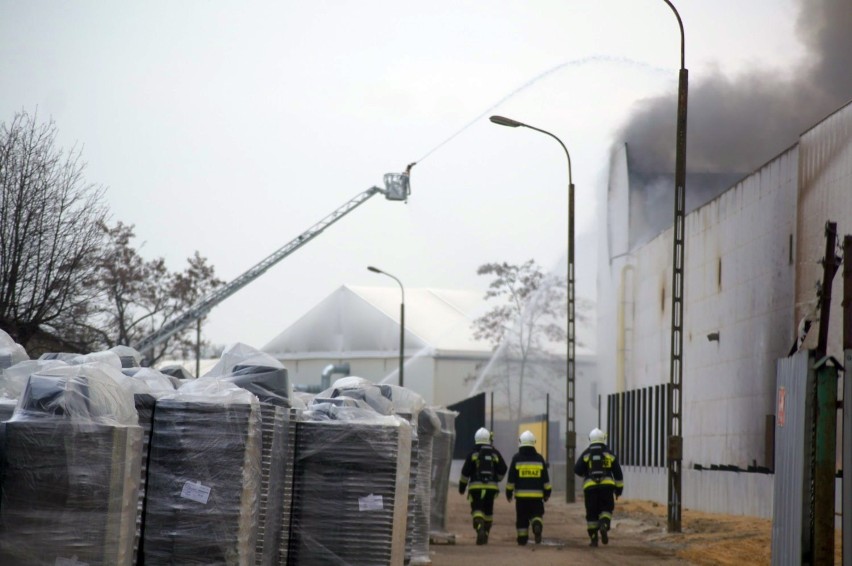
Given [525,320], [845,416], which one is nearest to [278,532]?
[845,416]

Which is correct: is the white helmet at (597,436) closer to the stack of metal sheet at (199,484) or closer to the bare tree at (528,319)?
the stack of metal sheet at (199,484)

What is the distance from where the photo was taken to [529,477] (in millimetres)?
20406

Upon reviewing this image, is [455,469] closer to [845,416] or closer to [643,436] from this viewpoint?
[643,436]

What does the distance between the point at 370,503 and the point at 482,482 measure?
34.8 ft

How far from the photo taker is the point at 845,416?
1052 centimetres

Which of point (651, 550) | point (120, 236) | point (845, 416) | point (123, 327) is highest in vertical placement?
point (120, 236)

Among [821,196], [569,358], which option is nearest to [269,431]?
[821,196]

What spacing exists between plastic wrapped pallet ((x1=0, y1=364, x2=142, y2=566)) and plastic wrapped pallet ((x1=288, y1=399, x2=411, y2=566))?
263 centimetres

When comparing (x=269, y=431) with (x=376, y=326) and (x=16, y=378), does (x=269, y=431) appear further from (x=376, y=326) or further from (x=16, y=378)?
(x=376, y=326)

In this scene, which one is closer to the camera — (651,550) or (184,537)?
(184,537)

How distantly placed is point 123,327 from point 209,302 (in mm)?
9853

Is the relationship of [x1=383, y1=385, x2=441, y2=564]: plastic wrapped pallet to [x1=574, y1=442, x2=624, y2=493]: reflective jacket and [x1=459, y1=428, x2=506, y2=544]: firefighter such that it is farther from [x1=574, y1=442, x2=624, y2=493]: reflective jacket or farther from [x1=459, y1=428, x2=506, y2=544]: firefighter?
[x1=574, y1=442, x2=624, y2=493]: reflective jacket

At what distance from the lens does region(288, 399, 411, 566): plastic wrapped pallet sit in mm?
10617

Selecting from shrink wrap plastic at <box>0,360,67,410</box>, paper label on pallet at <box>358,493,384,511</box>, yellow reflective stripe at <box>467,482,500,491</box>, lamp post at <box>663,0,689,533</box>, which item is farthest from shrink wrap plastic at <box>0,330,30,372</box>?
lamp post at <box>663,0,689,533</box>
